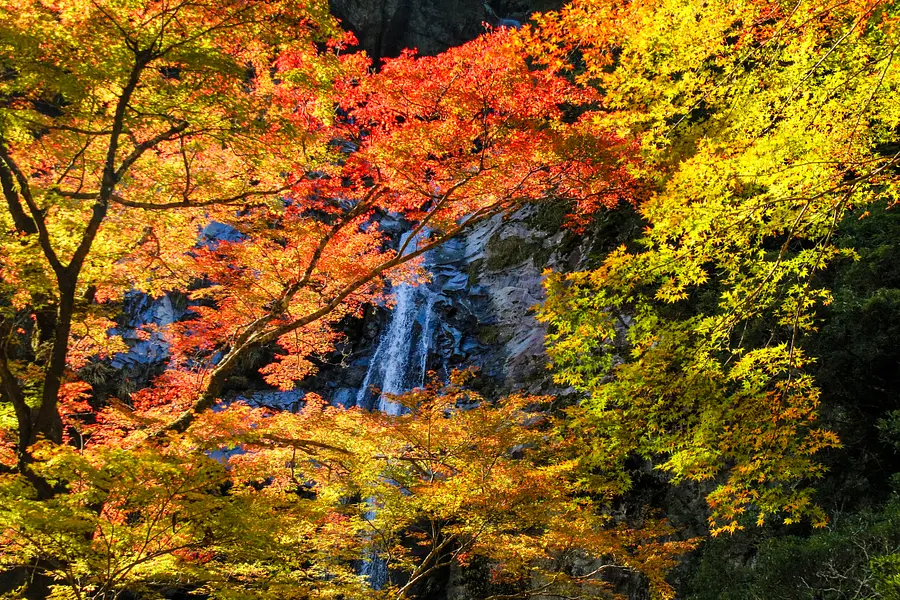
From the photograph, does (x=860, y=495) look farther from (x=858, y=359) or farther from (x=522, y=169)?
(x=522, y=169)

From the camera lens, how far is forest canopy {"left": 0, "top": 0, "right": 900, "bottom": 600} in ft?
15.1

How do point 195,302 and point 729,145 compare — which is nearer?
point 729,145

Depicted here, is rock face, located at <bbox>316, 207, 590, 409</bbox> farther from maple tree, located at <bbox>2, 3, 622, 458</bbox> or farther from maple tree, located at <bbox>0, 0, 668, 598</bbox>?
maple tree, located at <bbox>0, 0, 668, 598</bbox>

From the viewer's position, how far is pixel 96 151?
6.17 m

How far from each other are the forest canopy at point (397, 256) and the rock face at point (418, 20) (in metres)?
21.4

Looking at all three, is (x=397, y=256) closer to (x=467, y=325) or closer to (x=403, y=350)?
(x=403, y=350)

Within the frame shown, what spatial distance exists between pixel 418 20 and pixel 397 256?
84.5 feet

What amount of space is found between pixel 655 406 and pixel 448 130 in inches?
169

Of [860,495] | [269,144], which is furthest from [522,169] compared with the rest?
[860,495]

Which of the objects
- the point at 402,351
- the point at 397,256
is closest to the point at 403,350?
the point at 402,351

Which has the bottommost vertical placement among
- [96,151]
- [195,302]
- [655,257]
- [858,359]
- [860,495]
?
[860,495]

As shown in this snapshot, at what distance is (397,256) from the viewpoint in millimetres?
7371

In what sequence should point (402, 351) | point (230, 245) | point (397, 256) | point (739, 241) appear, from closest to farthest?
point (739, 241), point (397, 256), point (230, 245), point (402, 351)

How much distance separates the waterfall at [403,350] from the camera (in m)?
17.6
